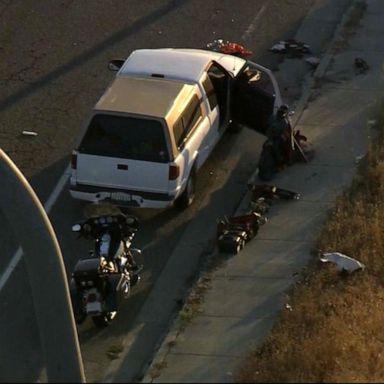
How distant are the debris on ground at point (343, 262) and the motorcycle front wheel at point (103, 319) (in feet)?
8.46

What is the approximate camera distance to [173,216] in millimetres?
16109

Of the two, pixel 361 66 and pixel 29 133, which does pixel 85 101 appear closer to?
pixel 29 133

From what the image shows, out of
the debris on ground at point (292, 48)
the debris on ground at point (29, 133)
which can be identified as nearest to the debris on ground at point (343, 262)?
the debris on ground at point (29, 133)

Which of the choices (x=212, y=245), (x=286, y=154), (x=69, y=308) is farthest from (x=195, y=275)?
(x=69, y=308)

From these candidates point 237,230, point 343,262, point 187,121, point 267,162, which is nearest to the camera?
point 343,262

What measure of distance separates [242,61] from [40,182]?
144 inches

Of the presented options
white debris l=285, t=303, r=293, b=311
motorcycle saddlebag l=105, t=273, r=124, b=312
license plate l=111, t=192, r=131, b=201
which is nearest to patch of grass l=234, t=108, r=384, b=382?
white debris l=285, t=303, r=293, b=311

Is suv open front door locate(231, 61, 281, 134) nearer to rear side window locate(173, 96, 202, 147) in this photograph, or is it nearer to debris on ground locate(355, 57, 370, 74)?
rear side window locate(173, 96, 202, 147)

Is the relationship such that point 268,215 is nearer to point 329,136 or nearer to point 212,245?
point 212,245

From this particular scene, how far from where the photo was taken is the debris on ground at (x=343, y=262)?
13.8 meters

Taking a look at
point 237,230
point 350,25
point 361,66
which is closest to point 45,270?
point 237,230

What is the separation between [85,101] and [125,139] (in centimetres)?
413

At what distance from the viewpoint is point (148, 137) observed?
608 inches

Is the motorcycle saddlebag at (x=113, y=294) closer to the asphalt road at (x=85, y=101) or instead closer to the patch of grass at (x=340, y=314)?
the asphalt road at (x=85, y=101)
